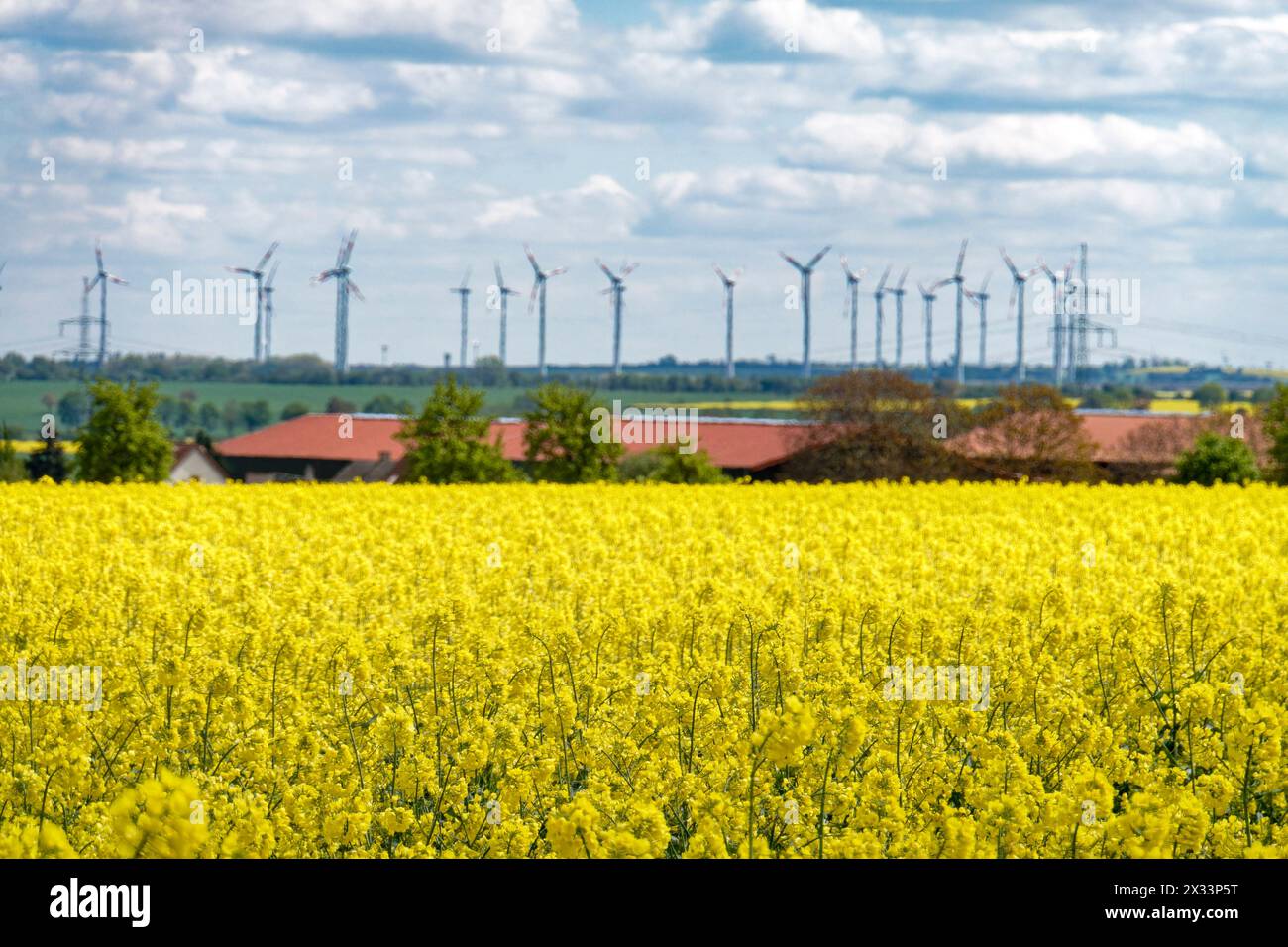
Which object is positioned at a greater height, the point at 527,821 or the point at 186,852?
the point at 186,852

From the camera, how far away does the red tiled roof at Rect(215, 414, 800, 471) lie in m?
112

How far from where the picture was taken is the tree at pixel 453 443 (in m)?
68.2

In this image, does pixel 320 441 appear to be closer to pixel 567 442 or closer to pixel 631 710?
pixel 567 442

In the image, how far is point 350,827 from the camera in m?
10.1

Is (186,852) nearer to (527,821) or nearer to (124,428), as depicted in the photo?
(527,821)

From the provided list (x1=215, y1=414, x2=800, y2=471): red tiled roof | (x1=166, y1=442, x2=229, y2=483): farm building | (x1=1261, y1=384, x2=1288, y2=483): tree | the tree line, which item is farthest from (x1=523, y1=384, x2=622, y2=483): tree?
(x1=166, y1=442, x2=229, y2=483): farm building

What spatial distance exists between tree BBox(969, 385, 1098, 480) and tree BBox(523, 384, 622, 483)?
2587 cm

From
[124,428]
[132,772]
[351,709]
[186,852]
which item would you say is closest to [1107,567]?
[351,709]

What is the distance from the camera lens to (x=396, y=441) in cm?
13062

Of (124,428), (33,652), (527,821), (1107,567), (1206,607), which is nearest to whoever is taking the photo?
(527,821)

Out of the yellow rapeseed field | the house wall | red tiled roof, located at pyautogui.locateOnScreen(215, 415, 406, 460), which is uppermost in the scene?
the yellow rapeseed field

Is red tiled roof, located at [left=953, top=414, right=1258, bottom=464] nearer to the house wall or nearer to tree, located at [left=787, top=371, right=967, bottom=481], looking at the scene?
A: tree, located at [left=787, top=371, right=967, bottom=481]

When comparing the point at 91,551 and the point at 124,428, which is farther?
the point at 124,428
